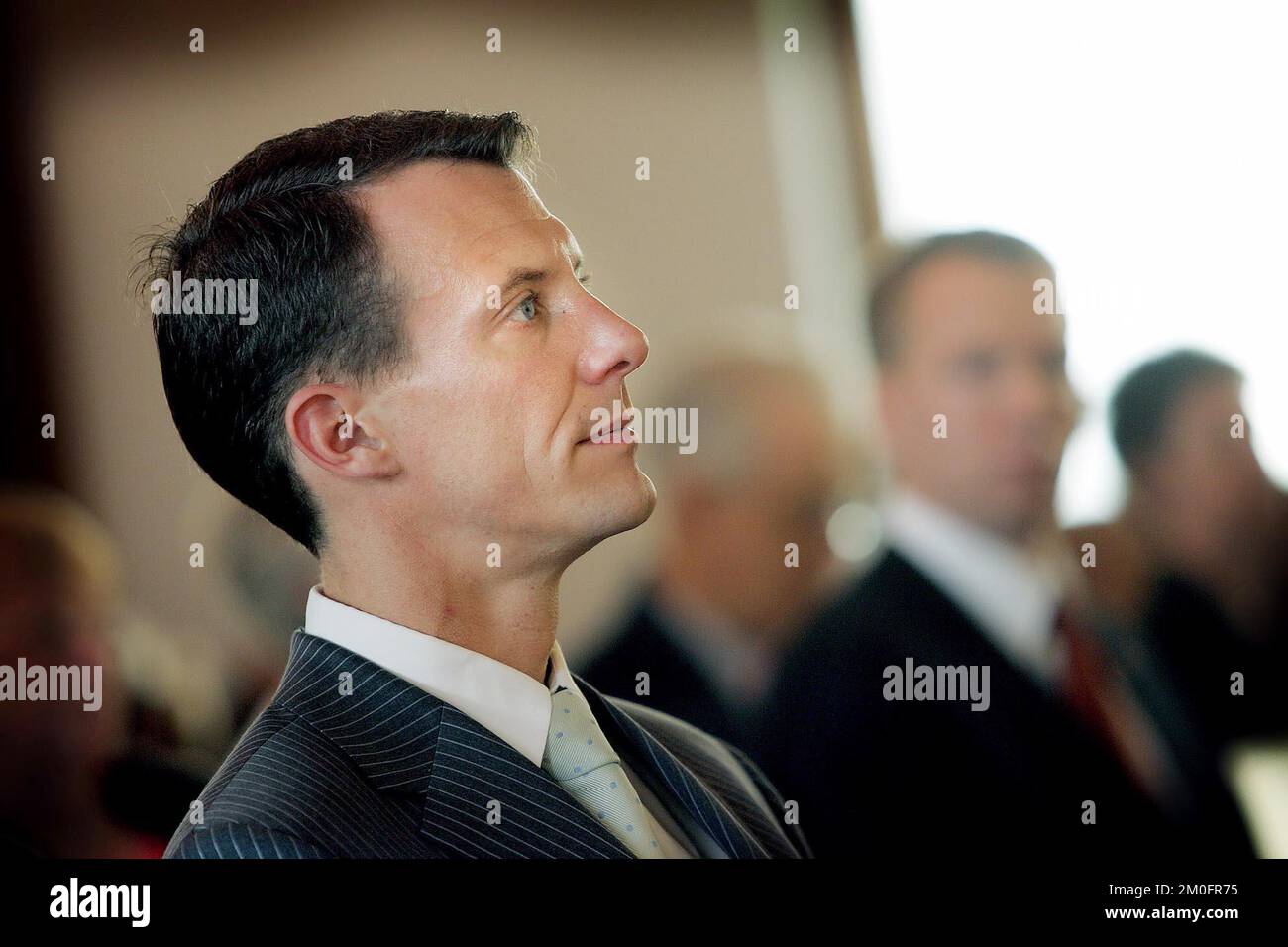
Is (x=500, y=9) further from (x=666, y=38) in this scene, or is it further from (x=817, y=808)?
(x=817, y=808)

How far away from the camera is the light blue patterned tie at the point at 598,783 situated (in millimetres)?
1218

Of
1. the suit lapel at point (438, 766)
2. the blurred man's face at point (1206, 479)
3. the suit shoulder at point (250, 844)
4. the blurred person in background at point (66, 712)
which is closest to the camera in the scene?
the suit shoulder at point (250, 844)

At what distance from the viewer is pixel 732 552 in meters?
1.92

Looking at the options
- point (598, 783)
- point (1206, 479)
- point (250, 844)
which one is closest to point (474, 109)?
point (598, 783)

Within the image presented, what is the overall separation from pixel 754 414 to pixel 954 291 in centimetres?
37

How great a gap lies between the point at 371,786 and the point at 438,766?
0.21ft

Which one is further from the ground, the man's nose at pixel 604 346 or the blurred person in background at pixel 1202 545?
the man's nose at pixel 604 346

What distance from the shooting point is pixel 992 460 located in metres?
1.85

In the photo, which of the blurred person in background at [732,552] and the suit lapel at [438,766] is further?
the blurred person in background at [732,552]

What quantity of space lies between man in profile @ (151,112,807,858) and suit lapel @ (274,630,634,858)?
5cm
